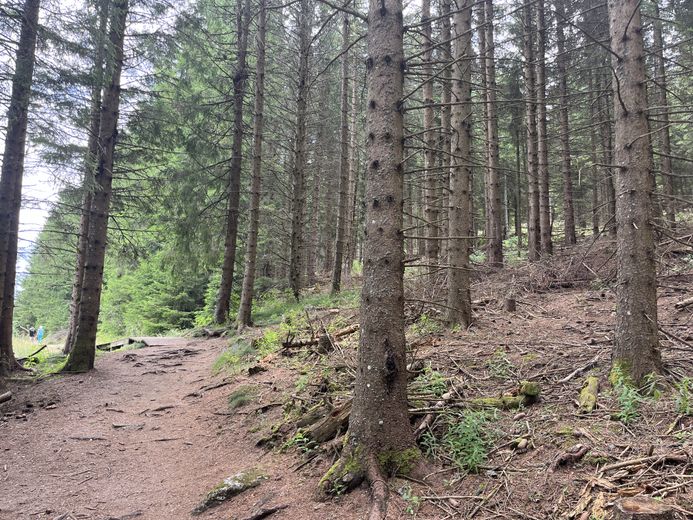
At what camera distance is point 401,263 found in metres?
3.69

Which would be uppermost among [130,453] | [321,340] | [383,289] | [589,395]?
[383,289]

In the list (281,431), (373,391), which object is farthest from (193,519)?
(373,391)

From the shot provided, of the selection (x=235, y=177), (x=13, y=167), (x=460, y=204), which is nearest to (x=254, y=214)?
(x=235, y=177)

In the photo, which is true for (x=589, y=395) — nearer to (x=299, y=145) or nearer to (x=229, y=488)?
(x=229, y=488)

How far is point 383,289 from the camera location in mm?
3633

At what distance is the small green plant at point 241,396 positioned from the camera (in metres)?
6.31

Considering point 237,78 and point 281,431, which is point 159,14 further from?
point 281,431

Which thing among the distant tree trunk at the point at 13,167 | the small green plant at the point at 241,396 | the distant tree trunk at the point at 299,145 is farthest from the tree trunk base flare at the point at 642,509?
the distant tree trunk at the point at 299,145

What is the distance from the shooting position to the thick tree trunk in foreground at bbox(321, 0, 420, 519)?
11.6 ft

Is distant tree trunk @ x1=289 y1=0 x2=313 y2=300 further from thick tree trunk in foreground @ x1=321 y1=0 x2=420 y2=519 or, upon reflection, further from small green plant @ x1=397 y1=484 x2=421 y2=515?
small green plant @ x1=397 y1=484 x2=421 y2=515

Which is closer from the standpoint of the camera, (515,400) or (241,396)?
(515,400)

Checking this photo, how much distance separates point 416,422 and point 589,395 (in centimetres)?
162

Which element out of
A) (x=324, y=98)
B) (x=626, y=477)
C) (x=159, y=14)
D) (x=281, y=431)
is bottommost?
(x=281, y=431)

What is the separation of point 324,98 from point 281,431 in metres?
16.5
